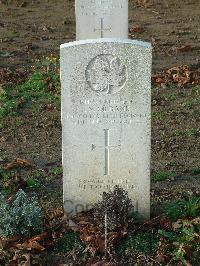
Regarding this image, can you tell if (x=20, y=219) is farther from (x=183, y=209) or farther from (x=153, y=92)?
Result: (x=153, y=92)

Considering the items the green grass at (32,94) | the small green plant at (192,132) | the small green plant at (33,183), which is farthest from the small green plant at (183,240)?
the green grass at (32,94)

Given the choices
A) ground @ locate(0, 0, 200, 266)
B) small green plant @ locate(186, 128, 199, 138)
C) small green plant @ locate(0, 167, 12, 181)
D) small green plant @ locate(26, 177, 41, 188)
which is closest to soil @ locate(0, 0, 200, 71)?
ground @ locate(0, 0, 200, 266)

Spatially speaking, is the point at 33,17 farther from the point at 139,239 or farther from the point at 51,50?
the point at 139,239

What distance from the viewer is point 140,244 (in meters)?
6.21

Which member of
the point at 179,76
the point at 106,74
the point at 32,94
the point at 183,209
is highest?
the point at 106,74

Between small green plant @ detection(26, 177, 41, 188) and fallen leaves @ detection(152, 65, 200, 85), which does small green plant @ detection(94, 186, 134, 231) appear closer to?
small green plant @ detection(26, 177, 41, 188)

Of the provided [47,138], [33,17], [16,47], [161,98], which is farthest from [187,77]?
[33,17]

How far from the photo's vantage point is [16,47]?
12.9 meters

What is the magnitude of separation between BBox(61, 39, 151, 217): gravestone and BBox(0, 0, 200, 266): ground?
53 centimetres

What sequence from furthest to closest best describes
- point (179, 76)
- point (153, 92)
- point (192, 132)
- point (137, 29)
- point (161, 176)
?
point (137, 29) → point (179, 76) → point (153, 92) → point (192, 132) → point (161, 176)

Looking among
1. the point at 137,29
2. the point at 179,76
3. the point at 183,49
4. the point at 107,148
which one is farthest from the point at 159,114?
the point at 137,29

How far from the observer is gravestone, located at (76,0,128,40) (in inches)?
440

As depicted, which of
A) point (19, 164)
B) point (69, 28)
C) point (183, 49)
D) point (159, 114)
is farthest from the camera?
point (69, 28)

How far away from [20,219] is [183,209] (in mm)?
1565
